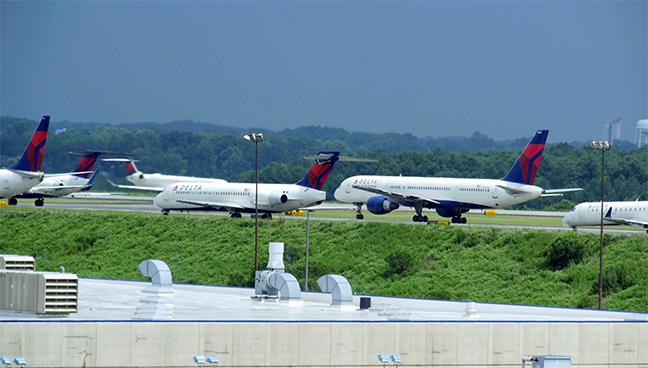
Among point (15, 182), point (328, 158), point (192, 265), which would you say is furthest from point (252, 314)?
point (15, 182)

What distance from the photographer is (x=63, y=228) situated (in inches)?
5969

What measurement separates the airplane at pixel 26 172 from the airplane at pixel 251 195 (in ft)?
46.6

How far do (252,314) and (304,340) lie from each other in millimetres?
6849

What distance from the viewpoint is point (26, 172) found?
529ft

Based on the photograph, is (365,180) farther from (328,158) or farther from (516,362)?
(516,362)

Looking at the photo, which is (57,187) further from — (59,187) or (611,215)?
(611,215)

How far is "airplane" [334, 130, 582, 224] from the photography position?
134m

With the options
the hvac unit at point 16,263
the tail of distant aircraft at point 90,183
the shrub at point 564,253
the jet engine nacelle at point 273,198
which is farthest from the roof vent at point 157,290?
the tail of distant aircraft at point 90,183

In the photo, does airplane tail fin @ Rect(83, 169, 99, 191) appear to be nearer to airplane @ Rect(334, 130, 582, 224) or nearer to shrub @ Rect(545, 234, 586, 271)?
airplane @ Rect(334, 130, 582, 224)

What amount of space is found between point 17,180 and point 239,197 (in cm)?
2606

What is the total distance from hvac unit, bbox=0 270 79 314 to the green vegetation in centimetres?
5475

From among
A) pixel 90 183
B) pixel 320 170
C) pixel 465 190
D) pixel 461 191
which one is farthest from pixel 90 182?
pixel 465 190

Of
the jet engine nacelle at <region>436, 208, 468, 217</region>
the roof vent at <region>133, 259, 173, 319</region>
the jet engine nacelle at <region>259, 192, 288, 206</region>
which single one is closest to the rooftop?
the roof vent at <region>133, 259, 173, 319</region>

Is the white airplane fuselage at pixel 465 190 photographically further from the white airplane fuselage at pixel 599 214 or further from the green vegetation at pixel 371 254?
the green vegetation at pixel 371 254
